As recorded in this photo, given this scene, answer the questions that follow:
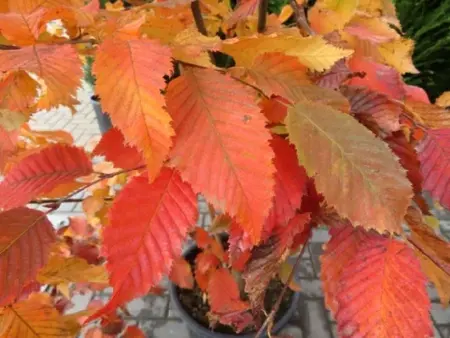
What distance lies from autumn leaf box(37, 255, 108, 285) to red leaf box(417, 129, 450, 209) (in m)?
0.42

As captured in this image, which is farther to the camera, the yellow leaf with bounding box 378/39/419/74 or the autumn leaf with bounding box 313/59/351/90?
the yellow leaf with bounding box 378/39/419/74

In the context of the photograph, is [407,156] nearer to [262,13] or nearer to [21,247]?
[262,13]

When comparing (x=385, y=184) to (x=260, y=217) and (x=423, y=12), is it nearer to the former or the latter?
(x=260, y=217)

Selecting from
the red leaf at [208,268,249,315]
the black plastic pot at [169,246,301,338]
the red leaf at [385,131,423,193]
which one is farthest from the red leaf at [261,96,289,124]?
the black plastic pot at [169,246,301,338]

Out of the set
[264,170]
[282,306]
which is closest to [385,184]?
[264,170]

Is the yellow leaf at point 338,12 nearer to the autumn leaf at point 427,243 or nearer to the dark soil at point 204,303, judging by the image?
the autumn leaf at point 427,243

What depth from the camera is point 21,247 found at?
366 millimetres

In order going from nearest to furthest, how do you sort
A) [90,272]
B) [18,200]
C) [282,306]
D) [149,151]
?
[149,151], [18,200], [90,272], [282,306]

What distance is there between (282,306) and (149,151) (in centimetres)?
91

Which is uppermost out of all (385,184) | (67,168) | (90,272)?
(385,184)

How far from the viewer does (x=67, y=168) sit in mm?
506

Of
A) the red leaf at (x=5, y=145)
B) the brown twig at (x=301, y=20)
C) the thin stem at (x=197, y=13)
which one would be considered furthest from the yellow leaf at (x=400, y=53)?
the red leaf at (x=5, y=145)

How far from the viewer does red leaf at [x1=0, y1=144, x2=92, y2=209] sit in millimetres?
461

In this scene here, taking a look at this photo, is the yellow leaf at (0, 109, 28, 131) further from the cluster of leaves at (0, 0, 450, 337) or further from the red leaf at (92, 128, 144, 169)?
the red leaf at (92, 128, 144, 169)
